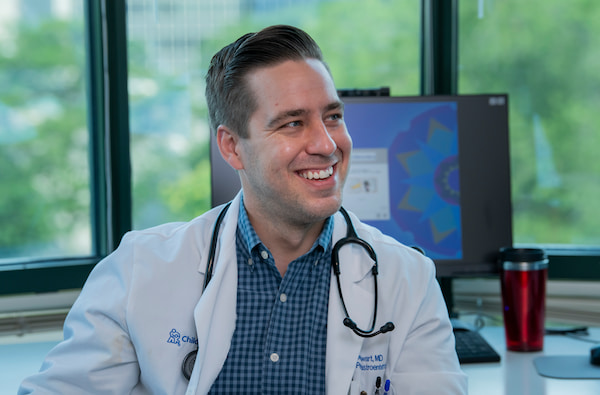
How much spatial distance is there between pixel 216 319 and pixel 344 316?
272 mm

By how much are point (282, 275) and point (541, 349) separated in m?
0.83

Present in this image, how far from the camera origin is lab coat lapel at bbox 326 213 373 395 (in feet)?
4.68

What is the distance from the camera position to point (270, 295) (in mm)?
1518

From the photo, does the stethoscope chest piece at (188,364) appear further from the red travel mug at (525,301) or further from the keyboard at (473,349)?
the red travel mug at (525,301)

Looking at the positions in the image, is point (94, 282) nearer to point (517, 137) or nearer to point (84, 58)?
point (84, 58)

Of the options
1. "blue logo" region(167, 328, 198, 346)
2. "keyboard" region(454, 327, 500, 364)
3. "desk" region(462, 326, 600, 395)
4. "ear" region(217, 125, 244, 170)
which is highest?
"ear" region(217, 125, 244, 170)

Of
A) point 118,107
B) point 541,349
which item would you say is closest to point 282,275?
point 541,349

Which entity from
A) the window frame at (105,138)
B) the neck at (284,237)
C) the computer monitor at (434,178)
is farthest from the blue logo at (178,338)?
the window frame at (105,138)

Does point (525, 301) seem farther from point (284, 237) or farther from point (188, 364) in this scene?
point (188, 364)

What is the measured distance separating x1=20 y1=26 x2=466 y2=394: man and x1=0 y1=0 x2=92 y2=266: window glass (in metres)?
0.82

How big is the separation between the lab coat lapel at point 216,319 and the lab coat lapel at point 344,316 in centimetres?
21

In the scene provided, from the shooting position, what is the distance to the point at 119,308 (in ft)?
4.78

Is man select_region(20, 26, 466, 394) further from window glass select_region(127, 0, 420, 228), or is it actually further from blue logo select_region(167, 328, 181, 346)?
window glass select_region(127, 0, 420, 228)

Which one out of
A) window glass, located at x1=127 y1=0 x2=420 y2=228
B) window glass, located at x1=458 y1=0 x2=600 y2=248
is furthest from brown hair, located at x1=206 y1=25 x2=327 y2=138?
window glass, located at x1=458 y1=0 x2=600 y2=248
